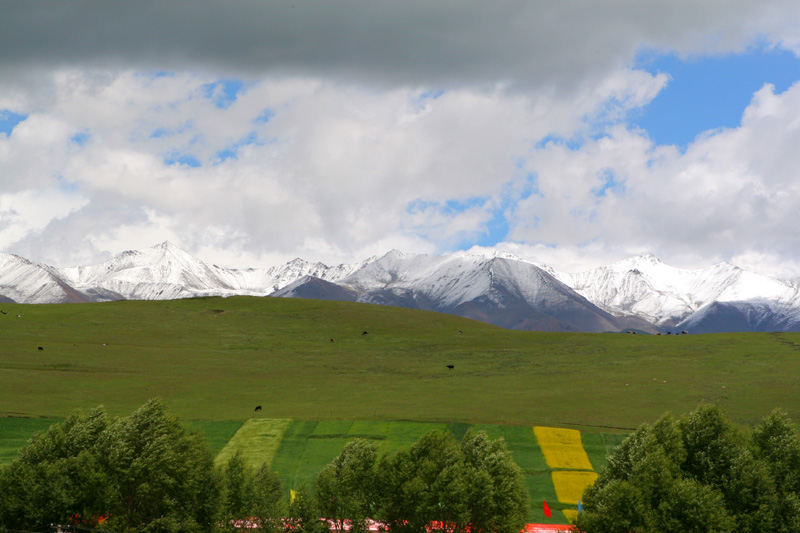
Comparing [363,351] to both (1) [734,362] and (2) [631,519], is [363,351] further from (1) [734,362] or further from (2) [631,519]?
(2) [631,519]

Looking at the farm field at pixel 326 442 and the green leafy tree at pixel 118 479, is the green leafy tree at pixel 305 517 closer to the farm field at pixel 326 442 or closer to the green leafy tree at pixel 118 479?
the green leafy tree at pixel 118 479

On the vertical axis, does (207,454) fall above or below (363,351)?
below

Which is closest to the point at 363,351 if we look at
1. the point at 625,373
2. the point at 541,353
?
the point at 541,353

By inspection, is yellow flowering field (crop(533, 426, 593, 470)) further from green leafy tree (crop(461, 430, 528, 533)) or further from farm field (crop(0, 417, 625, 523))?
green leafy tree (crop(461, 430, 528, 533))

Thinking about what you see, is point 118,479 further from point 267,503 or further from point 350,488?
point 350,488

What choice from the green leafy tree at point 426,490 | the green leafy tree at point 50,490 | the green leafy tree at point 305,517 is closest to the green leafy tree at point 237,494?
the green leafy tree at point 305,517

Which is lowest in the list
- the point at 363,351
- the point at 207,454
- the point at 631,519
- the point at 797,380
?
the point at 631,519

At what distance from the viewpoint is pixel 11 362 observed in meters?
149

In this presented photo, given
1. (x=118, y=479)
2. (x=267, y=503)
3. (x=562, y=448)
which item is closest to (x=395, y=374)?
(x=562, y=448)

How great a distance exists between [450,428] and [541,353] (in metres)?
73.9

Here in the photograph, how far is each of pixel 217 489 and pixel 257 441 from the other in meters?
30.7

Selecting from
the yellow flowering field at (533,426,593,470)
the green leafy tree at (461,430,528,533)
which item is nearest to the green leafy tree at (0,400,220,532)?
the green leafy tree at (461,430,528,533)

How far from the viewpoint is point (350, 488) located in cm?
7162

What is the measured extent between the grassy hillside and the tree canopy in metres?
31.4
